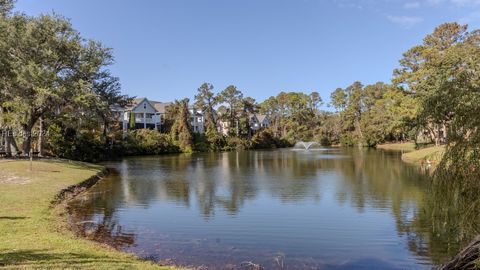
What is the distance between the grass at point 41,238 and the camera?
8203mm

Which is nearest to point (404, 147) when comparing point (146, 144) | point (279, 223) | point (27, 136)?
point (146, 144)

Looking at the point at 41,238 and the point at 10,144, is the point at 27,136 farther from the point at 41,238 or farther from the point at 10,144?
the point at 41,238

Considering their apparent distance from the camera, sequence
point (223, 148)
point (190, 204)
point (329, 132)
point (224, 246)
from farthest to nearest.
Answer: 1. point (329, 132)
2. point (223, 148)
3. point (190, 204)
4. point (224, 246)

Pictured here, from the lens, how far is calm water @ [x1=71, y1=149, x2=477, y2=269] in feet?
34.4

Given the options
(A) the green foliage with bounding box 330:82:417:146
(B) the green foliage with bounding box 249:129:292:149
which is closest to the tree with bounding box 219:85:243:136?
(B) the green foliage with bounding box 249:129:292:149

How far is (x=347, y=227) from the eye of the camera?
14344 millimetres

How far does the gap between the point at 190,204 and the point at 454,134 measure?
1399 cm

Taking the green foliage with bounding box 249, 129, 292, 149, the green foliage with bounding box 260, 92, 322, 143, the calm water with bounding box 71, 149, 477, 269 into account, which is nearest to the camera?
the calm water with bounding box 71, 149, 477, 269

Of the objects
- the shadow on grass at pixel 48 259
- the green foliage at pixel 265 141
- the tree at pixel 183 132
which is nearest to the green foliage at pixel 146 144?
the tree at pixel 183 132

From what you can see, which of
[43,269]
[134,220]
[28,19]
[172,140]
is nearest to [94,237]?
[134,220]

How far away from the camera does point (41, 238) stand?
1055 centimetres

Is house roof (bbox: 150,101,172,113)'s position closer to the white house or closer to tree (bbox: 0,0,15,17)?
the white house

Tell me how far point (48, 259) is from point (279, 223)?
8.51 m

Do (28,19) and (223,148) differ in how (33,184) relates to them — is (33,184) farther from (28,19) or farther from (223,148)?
(223,148)
